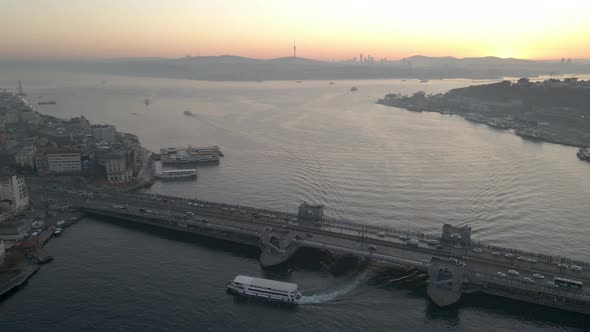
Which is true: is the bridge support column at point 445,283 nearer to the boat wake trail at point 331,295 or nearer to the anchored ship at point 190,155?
the boat wake trail at point 331,295

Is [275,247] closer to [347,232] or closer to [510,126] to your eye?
[347,232]

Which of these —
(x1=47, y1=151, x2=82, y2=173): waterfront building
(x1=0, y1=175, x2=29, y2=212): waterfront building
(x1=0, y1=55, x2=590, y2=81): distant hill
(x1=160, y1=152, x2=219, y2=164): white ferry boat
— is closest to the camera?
(x1=0, y1=175, x2=29, y2=212): waterfront building

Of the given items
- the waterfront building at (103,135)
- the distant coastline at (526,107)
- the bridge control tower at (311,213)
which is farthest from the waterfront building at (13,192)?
the distant coastline at (526,107)

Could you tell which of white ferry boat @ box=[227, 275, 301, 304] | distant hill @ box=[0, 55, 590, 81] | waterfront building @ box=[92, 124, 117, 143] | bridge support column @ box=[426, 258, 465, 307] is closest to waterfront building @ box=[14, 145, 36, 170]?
waterfront building @ box=[92, 124, 117, 143]

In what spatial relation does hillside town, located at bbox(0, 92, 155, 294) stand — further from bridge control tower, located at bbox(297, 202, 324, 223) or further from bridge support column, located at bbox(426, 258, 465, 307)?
bridge support column, located at bbox(426, 258, 465, 307)

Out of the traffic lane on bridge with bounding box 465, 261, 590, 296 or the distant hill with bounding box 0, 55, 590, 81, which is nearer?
the traffic lane on bridge with bounding box 465, 261, 590, 296

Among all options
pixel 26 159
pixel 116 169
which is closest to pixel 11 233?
pixel 116 169

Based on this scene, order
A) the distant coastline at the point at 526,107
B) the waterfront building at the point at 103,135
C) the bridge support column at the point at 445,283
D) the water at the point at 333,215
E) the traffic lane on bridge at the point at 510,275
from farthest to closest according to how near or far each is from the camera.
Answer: the distant coastline at the point at 526,107 → the waterfront building at the point at 103,135 → the bridge support column at the point at 445,283 → the traffic lane on bridge at the point at 510,275 → the water at the point at 333,215
